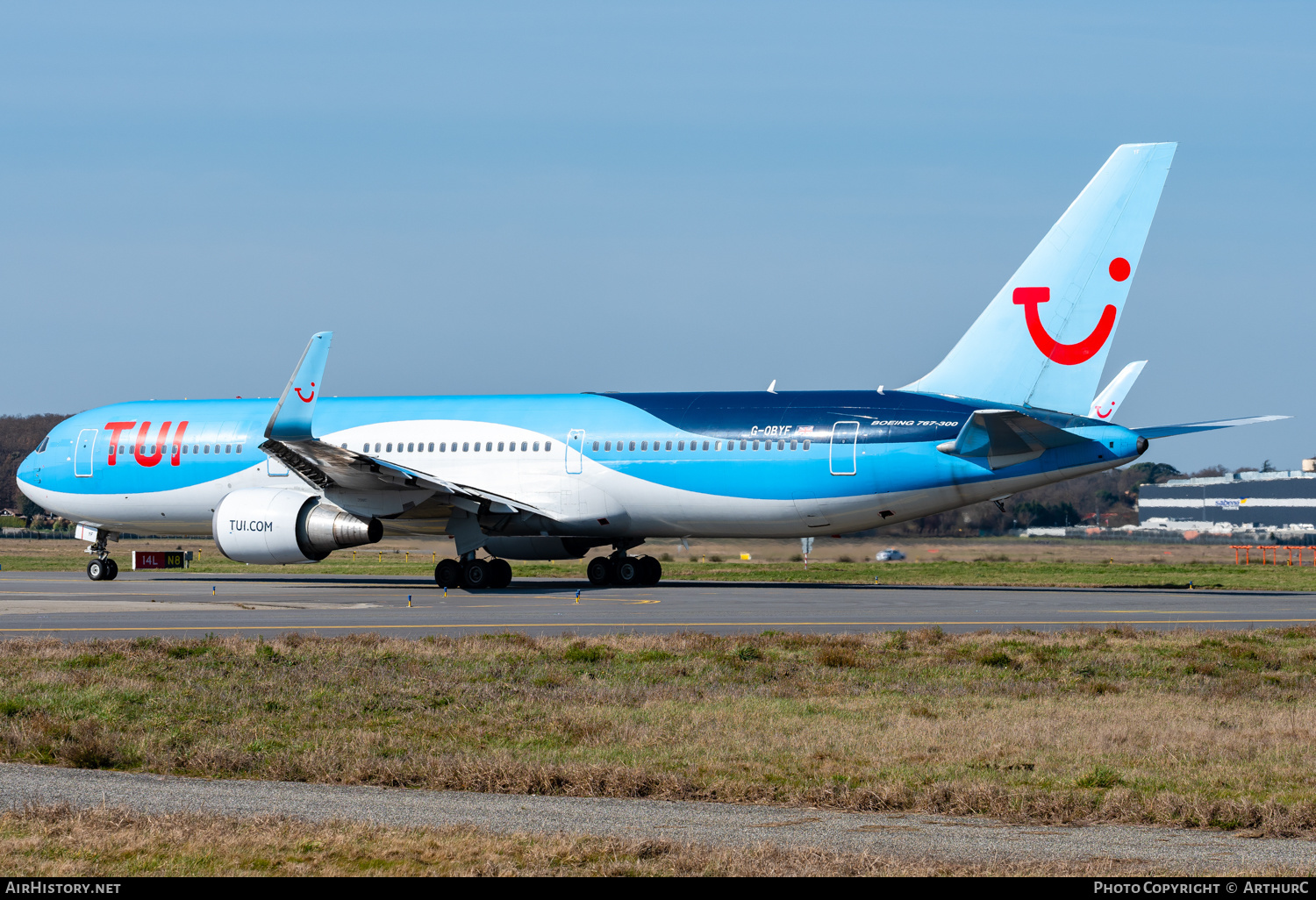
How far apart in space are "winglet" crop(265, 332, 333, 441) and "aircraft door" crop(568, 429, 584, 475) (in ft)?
22.0

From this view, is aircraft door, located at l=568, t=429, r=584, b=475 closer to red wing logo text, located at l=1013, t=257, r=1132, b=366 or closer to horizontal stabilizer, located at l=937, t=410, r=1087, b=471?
horizontal stabilizer, located at l=937, t=410, r=1087, b=471

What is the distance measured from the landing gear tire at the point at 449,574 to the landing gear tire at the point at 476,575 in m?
0.23

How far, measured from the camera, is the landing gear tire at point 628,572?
3731 centimetres

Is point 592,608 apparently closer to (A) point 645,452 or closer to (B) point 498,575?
(A) point 645,452

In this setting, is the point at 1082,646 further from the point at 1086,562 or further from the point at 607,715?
the point at 1086,562

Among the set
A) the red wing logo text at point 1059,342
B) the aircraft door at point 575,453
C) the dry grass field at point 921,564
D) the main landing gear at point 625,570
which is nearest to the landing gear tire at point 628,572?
the main landing gear at point 625,570

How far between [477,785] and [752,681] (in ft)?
20.7

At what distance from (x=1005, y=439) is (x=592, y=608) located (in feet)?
32.4

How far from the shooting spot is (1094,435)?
30.2 meters

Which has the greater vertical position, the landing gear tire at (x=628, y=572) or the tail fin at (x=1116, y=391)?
the tail fin at (x=1116, y=391)

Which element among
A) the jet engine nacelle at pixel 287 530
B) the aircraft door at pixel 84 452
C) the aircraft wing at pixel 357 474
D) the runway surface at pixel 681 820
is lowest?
the runway surface at pixel 681 820

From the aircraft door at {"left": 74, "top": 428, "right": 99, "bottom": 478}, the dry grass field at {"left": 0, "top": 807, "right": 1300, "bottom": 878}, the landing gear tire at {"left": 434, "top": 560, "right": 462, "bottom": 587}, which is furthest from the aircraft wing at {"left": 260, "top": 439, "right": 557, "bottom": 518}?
the dry grass field at {"left": 0, "top": 807, "right": 1300, "bottom": 878}

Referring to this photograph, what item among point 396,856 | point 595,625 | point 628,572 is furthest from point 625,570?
point 396,856

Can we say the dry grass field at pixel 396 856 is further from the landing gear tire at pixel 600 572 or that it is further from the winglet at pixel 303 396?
the landing gear tire at pixel 600 572
